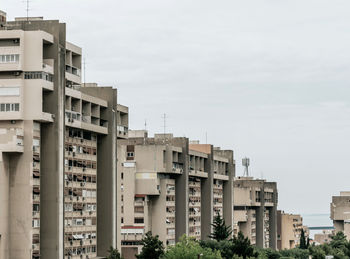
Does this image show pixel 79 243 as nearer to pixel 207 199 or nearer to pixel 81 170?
pixel 81 170

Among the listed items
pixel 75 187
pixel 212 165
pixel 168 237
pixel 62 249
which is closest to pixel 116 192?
pixel 75 187

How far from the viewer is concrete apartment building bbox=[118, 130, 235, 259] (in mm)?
153250

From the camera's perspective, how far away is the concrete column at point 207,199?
185000mm

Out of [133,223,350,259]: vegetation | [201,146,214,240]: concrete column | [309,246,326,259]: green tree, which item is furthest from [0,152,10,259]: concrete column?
[309,246,326,259]: green tree

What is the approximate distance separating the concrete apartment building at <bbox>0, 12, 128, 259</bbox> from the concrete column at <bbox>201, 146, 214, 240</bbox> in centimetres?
6960

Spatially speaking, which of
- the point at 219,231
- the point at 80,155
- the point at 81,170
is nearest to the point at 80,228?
the point at 81,170

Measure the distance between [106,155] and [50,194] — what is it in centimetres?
2097

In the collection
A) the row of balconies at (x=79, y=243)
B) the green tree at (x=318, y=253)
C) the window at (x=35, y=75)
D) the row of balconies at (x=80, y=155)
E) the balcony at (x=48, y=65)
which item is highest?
the balcony at (x=48, y=65)

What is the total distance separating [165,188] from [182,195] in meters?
8.02

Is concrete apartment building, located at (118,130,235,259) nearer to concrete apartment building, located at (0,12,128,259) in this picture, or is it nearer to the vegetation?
the vegetation

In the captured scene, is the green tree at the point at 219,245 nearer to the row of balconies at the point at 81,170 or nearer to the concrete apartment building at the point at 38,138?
the row of balconies at the point at 81,170

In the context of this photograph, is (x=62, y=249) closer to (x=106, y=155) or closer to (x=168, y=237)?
(x=106, y=155)

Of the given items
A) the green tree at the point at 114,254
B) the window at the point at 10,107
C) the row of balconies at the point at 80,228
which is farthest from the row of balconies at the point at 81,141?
the green tree at the point at 114,254

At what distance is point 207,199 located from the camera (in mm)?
185000
